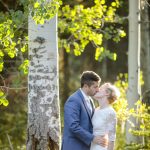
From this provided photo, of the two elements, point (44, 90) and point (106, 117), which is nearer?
point (106, 117)

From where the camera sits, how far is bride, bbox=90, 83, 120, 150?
8.46 metres

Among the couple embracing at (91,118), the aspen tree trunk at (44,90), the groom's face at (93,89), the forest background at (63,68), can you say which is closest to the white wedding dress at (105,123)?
the couple embracing at (91,118)

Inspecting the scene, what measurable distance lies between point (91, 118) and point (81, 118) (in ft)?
0.58

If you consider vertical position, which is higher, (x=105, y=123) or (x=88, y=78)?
(x=88, y=78)

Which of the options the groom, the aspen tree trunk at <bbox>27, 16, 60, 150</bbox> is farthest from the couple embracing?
the aspen tree trunk at <bbox>27, 16, 60, 150</bbox>

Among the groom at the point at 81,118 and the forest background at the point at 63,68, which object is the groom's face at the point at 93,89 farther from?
the forest background at the point at 63,68

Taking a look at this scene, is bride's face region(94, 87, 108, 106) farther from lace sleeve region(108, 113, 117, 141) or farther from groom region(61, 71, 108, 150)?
lace sleeve region(108, 113, 117, 141)

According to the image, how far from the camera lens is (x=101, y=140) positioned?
8.43 meters

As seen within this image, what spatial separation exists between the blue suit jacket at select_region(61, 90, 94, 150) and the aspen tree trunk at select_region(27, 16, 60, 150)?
34.3 inches

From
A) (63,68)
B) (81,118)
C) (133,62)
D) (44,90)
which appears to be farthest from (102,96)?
(63,68)

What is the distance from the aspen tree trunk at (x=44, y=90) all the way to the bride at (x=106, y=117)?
0.99 metres

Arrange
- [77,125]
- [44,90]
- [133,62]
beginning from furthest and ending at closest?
1. [133,62]
2. [44,90]
3. [77,125]

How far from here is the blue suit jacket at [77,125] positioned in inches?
326

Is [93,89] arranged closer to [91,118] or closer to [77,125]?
[91,118]
